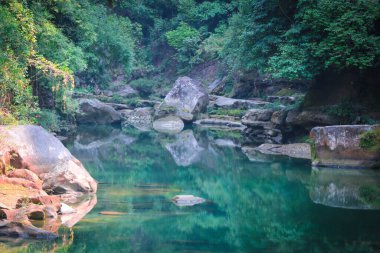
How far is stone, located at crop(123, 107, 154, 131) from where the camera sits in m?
35.2

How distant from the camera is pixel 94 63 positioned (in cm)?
2731

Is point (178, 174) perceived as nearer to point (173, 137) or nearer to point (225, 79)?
point (173, 137)

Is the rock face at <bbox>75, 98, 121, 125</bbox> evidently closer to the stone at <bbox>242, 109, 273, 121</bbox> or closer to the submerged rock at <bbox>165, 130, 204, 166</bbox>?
the submerged rock at <bbox>165, 130, 204, 166</bbox>

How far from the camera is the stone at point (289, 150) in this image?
20156 millimetres

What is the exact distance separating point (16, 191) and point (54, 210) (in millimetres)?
1184

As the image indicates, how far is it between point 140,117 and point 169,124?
3.20 m

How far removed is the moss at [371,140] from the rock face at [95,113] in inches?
814

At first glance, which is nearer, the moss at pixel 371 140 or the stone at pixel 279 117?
the moss at pixel 371 140

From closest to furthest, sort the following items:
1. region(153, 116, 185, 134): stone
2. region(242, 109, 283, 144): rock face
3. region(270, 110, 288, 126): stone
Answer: region(270, 110, 288, 126): stone < region(242, 109, 283, 144): rock face < region(153, 116, 185, 134): stone

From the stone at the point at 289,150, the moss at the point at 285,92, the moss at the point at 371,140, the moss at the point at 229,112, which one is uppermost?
the moss at the point at 285,92

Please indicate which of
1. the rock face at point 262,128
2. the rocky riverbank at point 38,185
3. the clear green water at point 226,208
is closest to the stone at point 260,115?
the rock face at point 262,128

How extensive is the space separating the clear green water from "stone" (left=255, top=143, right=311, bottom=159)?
3.49ft

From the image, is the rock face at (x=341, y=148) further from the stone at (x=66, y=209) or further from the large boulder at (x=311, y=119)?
the stone at (x=66, y=209)

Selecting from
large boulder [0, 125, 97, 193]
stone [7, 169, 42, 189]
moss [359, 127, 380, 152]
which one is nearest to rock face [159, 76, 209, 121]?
moss [359, 127, 380, 152]
